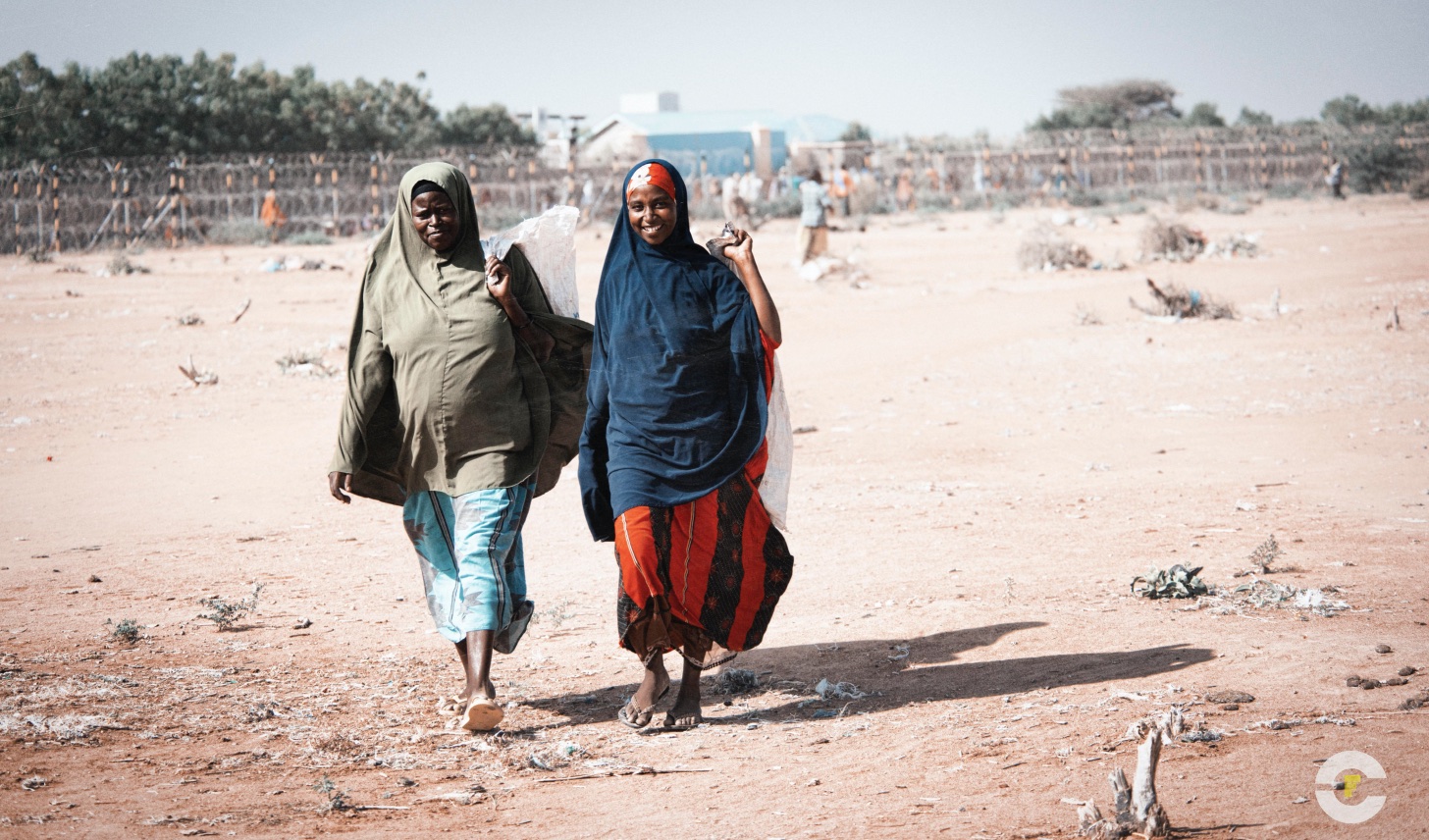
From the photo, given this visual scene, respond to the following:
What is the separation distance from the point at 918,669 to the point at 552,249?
1.98 metres

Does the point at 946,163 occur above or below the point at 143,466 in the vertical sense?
above

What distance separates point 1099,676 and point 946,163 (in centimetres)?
3645

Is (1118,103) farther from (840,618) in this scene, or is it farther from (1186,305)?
(840,618)

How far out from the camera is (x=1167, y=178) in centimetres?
3947

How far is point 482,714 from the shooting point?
12.7ft

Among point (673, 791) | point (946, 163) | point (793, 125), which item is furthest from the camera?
point (793, 125)

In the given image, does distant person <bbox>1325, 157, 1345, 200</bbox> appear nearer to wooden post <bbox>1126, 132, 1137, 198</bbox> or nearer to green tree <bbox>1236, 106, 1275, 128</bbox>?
wooden post <bbox>1126, 132, 1137, 198</bbox>

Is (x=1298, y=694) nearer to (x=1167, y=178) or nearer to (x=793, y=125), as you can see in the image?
(x=1167, y=178)

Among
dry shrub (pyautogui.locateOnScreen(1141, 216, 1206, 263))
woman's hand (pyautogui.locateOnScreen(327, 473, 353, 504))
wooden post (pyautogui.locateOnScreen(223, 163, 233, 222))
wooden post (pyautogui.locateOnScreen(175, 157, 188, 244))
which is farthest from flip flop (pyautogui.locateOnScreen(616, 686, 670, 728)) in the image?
wooden post (pyautogui.locateOnScreen(223, 163, 233, 222))

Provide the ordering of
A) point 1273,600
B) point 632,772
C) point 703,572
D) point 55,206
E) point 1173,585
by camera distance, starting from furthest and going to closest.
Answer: point 55,206
point 1173,585
point 1273,600
point 703,572
point 632,772

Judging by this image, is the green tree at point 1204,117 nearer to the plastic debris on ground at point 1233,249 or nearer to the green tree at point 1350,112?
the green tree at point 1350,112

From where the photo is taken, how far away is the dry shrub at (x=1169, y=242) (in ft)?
62.2

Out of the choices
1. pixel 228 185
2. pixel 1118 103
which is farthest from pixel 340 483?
pixel 1118 103

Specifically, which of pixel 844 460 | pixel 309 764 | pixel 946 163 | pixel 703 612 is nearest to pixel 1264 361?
pixel 844 460
